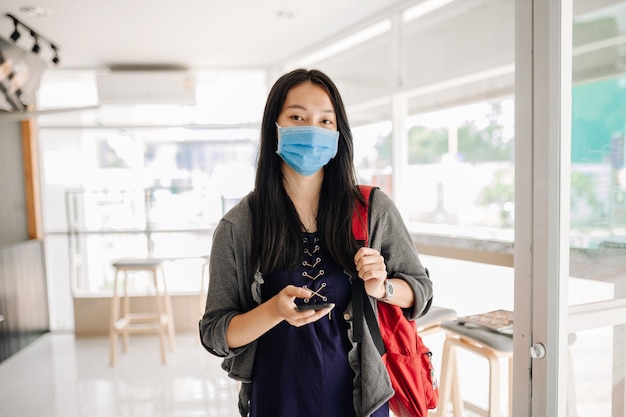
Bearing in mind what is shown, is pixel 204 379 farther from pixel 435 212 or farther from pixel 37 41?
pixel 37 41

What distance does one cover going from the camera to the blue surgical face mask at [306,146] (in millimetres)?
1045

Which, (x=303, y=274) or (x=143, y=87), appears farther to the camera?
(x=143, y=87)

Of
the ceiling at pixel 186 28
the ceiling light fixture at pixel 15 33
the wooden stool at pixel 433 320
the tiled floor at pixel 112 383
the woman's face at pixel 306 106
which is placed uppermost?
the ceiling at pixel 186 28

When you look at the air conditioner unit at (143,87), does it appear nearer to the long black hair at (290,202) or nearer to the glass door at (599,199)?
the long black hair at (290,202)

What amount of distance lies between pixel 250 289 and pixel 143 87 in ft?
12.9

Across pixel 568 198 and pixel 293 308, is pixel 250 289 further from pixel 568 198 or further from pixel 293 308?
pixel 568 198

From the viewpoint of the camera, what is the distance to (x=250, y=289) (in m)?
1.05

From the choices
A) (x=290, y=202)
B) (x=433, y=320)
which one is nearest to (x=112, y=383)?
(x=433, y=320)

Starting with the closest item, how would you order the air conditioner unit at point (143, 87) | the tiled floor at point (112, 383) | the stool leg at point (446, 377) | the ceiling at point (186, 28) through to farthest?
the stool leg at point (446, 377), the tiled floor at point (112, 383), the ceiling at point (186, 28), the air conditioner unit at point (143, 87)

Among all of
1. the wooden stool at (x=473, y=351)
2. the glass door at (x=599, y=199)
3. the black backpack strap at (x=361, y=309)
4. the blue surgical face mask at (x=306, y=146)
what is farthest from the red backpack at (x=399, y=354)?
the wooden stool at (x=473, y=351)

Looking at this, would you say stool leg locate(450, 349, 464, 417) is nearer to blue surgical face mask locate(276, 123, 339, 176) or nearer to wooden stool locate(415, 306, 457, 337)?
wooden stool locate(415, 306, 457, 337)

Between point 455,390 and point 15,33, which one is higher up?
point 15,33

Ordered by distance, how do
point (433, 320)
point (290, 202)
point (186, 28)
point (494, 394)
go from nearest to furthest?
1. point (290, 202)
2. point (494, 394)
3. point (433, 320)
4. point (186, 28)

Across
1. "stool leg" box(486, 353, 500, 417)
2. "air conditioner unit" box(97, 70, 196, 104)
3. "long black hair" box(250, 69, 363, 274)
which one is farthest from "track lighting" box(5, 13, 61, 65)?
"stool leg" box(486, 353, 500, 417)
